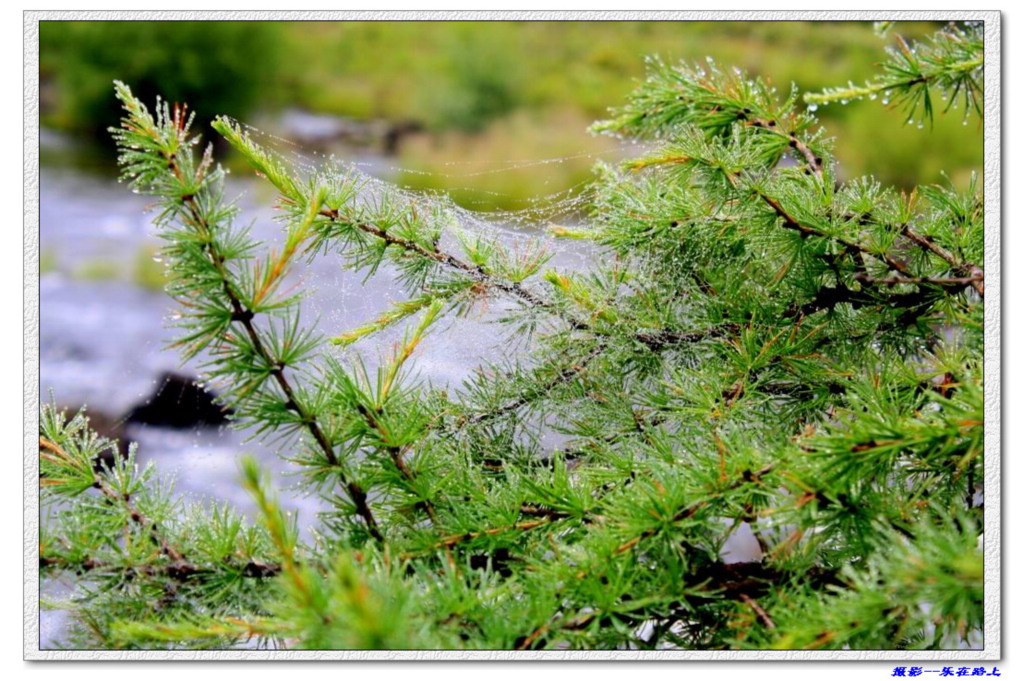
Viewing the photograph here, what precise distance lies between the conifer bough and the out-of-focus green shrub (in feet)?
6.15

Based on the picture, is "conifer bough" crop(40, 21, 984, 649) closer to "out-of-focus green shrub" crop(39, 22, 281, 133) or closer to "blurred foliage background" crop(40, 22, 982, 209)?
"blurred foliage background" crop(40, 22, 982, 209)

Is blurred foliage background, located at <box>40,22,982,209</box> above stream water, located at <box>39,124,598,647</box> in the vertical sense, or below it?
above

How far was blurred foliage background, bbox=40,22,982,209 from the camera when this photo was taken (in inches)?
95.1

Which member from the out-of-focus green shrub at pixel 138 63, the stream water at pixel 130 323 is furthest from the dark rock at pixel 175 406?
the out-of-focus green shrub at pixel 138 63

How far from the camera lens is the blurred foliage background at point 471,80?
2.42 metres

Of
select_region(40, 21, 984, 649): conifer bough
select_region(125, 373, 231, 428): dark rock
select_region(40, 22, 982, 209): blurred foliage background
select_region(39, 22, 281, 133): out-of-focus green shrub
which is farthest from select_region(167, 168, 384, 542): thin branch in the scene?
select_region(39, 22, 281, 133): out-of-focus green shrub

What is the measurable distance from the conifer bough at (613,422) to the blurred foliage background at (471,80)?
3.16 ft

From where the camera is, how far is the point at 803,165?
0.62 metres

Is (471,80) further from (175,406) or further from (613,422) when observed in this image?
(613,422)

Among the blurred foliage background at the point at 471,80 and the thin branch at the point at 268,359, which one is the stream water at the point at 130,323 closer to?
the thin branch at the point at 268,359

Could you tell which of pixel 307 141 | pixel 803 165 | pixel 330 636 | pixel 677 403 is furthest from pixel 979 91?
pixel 307 141

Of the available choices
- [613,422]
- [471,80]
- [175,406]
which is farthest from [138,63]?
[613,422]

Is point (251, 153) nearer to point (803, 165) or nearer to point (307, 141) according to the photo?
point (803, 165)

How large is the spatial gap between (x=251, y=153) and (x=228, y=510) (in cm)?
24
